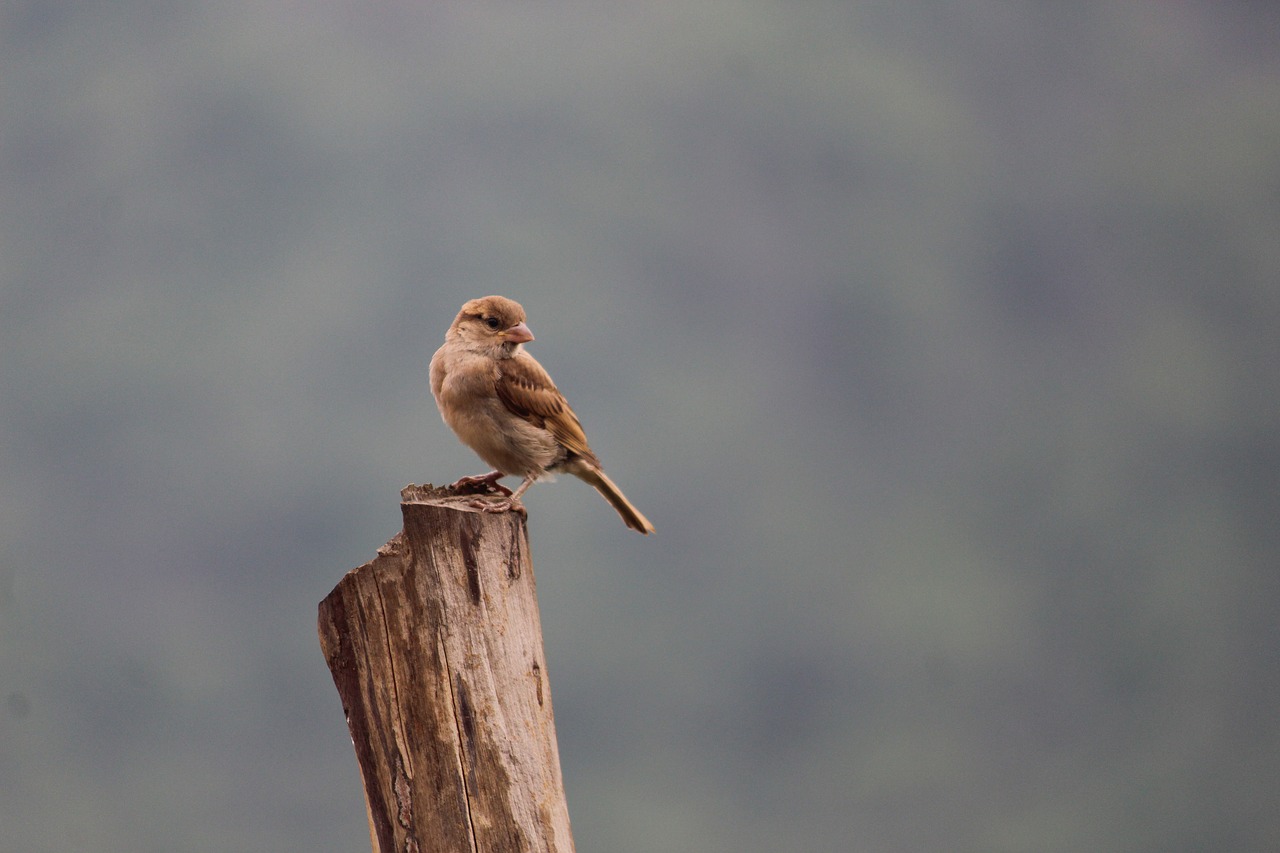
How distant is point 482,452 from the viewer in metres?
4.86

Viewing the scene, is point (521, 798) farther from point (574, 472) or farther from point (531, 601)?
point (574, 472)

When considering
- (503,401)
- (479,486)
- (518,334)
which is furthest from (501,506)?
(518,334)

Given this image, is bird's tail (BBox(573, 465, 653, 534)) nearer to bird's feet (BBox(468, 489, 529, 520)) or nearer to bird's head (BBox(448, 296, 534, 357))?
bird's head (BBox(448, 296, 534, 357))

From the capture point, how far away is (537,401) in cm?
484

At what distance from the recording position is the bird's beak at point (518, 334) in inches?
191

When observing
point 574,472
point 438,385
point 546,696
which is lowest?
point 546,696

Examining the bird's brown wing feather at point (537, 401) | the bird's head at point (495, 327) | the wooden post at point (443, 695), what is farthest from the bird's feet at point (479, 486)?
the wooden post at point (443, 695)

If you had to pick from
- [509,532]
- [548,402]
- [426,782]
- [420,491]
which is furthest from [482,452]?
[426,782]

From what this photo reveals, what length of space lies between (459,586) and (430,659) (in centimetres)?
22

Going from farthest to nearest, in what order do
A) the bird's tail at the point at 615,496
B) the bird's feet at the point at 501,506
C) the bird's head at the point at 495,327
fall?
1. the bird's tail at the point at 615,496
2. the bird's head at the point at 495,327
3. the bird's feet at the point at 501,506

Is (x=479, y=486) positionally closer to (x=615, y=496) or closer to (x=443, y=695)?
(x=615, y=496)

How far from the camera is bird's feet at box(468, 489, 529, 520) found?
3.62 m

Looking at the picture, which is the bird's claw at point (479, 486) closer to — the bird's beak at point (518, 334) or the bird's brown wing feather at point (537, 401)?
the bird's brown wing feather at point (537, 401)

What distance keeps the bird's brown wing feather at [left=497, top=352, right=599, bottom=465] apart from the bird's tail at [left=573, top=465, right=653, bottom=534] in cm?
8
